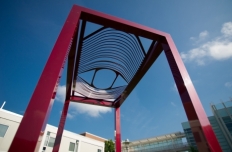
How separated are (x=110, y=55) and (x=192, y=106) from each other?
3.03 meters

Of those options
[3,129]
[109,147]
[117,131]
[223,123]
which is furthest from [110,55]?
[109,147]

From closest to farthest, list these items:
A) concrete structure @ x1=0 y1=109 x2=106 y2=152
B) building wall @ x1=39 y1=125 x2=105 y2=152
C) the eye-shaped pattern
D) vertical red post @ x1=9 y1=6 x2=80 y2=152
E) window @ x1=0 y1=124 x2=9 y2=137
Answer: vertical red post @ x1=9 y1=6 x2=80 y2=152
the eye-shaped pattern
window @ x1=0 y1=124 x2=9 y2=137
concrete structure @ x1=0 y1=109 x2=106 y2=152
building wall @ x1=39 y1=125 x2=105 y2=152

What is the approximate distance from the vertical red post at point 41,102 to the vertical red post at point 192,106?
2385 millimetres

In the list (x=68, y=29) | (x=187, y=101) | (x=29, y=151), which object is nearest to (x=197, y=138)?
(x=187, y=101)

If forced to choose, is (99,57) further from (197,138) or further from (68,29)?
(197,138)

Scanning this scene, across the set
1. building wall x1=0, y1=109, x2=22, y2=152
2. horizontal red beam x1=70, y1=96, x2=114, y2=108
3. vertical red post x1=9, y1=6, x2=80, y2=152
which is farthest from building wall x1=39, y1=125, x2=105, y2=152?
vertical red post x1=9, y1=6, x2=80, y2=152

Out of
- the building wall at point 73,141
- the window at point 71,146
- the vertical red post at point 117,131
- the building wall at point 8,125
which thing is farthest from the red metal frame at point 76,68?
the window at point 71,146

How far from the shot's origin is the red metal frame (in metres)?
1.35

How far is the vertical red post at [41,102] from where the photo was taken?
1243 millimetres

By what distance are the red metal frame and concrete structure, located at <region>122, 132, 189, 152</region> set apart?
24.1m

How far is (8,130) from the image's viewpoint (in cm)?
1188

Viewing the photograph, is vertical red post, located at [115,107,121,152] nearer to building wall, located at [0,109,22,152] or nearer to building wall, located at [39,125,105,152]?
building wall, located at [0,109,22,152]

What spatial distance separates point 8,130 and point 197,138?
614 inches

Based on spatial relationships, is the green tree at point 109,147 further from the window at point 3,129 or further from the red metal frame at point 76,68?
the red metal frame at point 76,68
